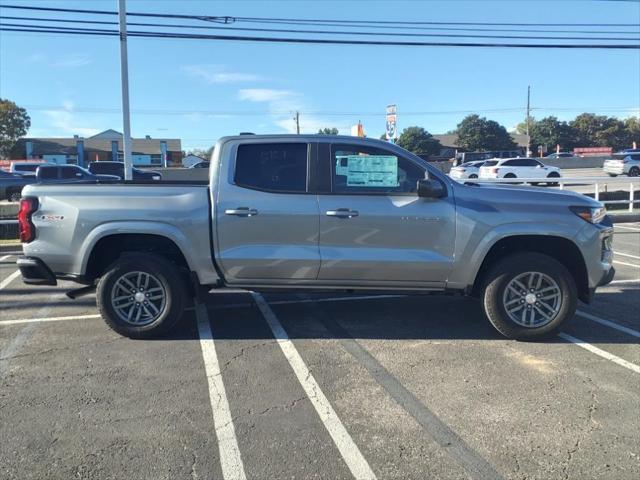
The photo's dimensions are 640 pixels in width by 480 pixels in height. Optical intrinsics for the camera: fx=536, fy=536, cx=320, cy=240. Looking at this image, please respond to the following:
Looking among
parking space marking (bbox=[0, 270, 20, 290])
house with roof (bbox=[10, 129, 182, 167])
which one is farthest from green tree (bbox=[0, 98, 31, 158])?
parking space marking (bbox=[0, 270, 20, 290])

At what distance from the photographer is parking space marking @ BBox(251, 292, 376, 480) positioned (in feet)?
10.3

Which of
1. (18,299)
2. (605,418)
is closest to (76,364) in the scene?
(18,299)

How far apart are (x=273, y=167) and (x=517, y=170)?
29103mm

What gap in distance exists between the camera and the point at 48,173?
73.5 ft

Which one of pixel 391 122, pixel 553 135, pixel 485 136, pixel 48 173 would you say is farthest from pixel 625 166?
pixel 553 135

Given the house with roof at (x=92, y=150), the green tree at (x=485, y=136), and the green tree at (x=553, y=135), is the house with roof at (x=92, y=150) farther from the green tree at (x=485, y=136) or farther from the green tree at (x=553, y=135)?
the green tree at (x=553, y=135)

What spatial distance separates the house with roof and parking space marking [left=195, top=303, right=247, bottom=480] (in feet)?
213

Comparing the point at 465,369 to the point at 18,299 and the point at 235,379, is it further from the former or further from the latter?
the point at 18,299

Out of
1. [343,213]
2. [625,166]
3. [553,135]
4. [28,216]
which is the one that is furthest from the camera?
[553,135]

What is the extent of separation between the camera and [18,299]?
693 centimetres

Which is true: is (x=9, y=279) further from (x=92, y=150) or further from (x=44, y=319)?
(x=92, y=150)

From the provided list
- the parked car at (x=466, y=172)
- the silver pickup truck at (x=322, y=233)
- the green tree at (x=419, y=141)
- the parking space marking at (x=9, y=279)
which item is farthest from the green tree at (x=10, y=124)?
the silver pickup truck at (x=322, y=233)

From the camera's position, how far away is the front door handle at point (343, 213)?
5.05 metres

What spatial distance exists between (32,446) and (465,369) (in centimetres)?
328
